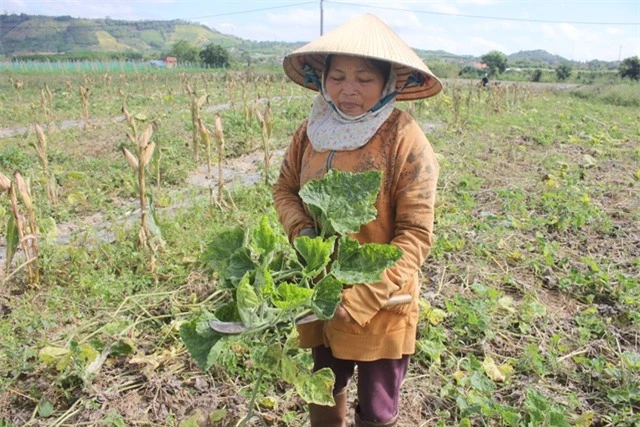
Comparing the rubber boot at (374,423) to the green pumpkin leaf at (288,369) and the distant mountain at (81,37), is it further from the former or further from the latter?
the distant mountain at (81,37)

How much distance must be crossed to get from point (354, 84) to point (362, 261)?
1.70 ft

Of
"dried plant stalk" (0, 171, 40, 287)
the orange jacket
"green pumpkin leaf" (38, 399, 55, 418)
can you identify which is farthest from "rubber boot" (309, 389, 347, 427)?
"dried plant stalk" (0, 171, 40, 287)

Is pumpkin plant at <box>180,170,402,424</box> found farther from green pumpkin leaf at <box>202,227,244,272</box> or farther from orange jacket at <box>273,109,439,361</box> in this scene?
orange jacket at <box>273,109,439,361</box>

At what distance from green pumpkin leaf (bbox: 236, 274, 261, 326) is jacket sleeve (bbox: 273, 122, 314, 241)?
473 millimetres

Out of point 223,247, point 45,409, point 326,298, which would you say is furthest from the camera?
point 45,409

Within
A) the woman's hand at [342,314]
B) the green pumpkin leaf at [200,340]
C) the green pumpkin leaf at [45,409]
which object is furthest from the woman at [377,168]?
the green pumpkin leaf at [45,409]

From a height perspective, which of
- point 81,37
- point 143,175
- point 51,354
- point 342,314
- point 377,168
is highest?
point 81,37

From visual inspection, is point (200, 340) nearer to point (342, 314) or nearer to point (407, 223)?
point (342, 314)

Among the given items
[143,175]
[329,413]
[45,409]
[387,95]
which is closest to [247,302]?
[387,95]

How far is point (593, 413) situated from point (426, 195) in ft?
4.91

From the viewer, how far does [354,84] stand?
4.62 feet

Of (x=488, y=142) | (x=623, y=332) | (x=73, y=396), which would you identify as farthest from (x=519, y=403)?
(x=488, y=142)

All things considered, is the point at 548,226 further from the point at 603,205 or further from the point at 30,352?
the point at 30,352

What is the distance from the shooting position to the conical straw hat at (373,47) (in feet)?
4.39
